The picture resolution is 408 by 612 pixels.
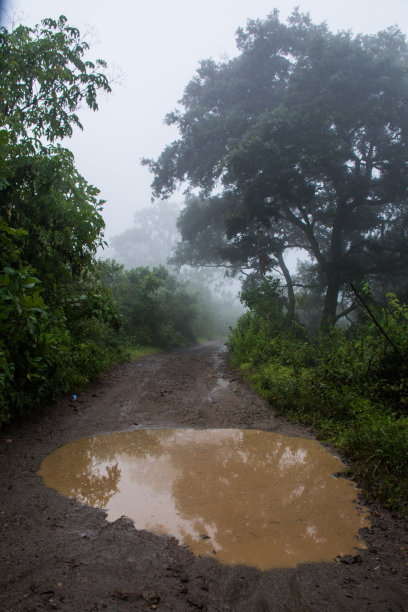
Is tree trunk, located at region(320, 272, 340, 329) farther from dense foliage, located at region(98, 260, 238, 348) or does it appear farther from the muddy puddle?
the muddy puddle

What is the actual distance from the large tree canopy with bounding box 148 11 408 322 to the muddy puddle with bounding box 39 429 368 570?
10.2 meters

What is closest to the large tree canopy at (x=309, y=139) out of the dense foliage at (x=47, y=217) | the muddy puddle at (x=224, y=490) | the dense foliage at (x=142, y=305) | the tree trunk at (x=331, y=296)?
the tree trunk at (x=331, y=296)

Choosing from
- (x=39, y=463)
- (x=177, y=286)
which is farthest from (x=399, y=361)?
(x=177, y=286)

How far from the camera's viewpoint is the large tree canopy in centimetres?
1398

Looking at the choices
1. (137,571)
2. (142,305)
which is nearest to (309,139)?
(142,305)

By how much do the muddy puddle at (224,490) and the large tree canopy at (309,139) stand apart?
400 inches

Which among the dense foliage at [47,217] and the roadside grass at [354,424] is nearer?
the roadside grass at [354,424]

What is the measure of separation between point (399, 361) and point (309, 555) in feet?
13.4

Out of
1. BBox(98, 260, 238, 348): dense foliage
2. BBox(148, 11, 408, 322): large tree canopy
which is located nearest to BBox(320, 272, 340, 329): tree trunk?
BBox(148, 11, 408, 322): large tree canopy

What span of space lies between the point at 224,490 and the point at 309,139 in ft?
44.9

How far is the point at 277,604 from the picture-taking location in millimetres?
2299

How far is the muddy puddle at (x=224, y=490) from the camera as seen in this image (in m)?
2.97

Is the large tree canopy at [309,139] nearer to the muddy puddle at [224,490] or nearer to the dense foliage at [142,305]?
the dense foliage at [142,305]

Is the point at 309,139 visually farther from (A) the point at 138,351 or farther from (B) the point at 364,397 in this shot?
(B) the point at 364,397
